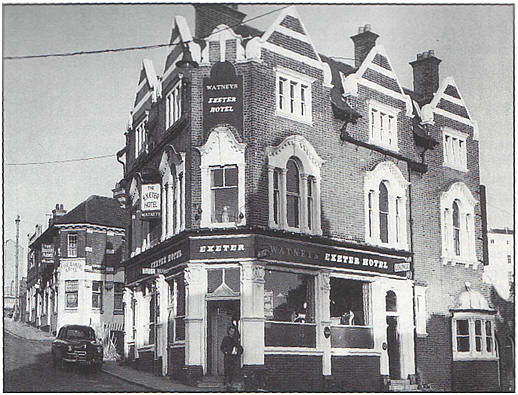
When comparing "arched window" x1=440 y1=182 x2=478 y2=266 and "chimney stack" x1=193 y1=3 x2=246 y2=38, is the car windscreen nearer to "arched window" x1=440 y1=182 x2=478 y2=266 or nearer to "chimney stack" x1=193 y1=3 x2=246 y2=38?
"chimney stack" x1=193 y1=3 x2=246 y2=38

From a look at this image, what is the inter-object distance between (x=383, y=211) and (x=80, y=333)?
6.91 metres

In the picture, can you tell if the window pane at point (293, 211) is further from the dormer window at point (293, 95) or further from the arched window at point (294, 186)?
the dormer window at point (293, 95)

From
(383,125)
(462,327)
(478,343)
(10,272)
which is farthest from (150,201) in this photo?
(478,343)

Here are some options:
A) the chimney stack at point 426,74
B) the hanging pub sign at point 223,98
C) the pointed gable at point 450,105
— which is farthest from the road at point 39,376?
the pointed gable at point 450,105

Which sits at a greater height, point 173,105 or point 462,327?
point 173,105

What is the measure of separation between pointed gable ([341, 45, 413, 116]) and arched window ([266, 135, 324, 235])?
2.01 m

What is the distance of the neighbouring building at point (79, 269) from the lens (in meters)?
17.1

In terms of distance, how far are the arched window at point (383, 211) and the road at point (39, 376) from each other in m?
6.31

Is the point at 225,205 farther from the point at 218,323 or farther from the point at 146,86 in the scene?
the point at 146,86

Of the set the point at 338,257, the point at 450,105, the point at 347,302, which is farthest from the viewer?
the point at 450,105

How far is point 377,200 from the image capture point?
1830 centimetres

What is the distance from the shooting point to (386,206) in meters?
18.6

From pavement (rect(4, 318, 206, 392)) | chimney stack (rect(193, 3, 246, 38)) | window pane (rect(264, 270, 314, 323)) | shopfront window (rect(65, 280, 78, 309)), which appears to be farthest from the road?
chimney stack (rect(193, 3, 246, 38))

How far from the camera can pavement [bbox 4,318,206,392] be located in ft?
46.9
